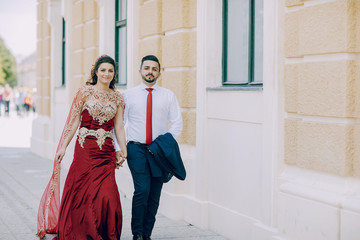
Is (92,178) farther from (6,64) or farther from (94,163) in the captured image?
(6,64)

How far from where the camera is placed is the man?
19.1ft

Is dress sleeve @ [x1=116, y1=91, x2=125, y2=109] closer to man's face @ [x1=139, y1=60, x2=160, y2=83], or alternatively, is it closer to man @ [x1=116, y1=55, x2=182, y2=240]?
man @ [x1=116, y1=55, x2=182, y2=240]

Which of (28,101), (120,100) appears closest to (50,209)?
(120,100)

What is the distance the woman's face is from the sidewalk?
67.3 inches

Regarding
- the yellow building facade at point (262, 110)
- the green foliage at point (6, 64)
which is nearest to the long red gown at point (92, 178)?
the yellow building facade at point (262, 110)

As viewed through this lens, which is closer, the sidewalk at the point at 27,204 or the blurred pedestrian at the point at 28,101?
the sidewalk at the point at 27,204

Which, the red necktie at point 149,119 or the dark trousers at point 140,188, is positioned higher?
the red necktie at point 149,119

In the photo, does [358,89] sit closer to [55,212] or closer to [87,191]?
[87,191]

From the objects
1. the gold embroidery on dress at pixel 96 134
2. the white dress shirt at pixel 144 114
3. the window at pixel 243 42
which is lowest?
the gold embroidery on dress at pixel 96 134

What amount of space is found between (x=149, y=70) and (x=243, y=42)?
4.03 ft

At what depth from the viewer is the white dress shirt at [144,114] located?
592 centimetres

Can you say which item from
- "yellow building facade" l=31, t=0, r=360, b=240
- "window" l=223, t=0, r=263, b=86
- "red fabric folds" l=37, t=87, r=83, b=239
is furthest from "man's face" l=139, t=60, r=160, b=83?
"red fabric folds" l=37, t=87, r=83, b=239

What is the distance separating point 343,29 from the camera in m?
4.54

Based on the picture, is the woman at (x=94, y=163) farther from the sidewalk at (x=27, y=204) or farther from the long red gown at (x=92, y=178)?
the sidewalk at (x=27, y=204)
